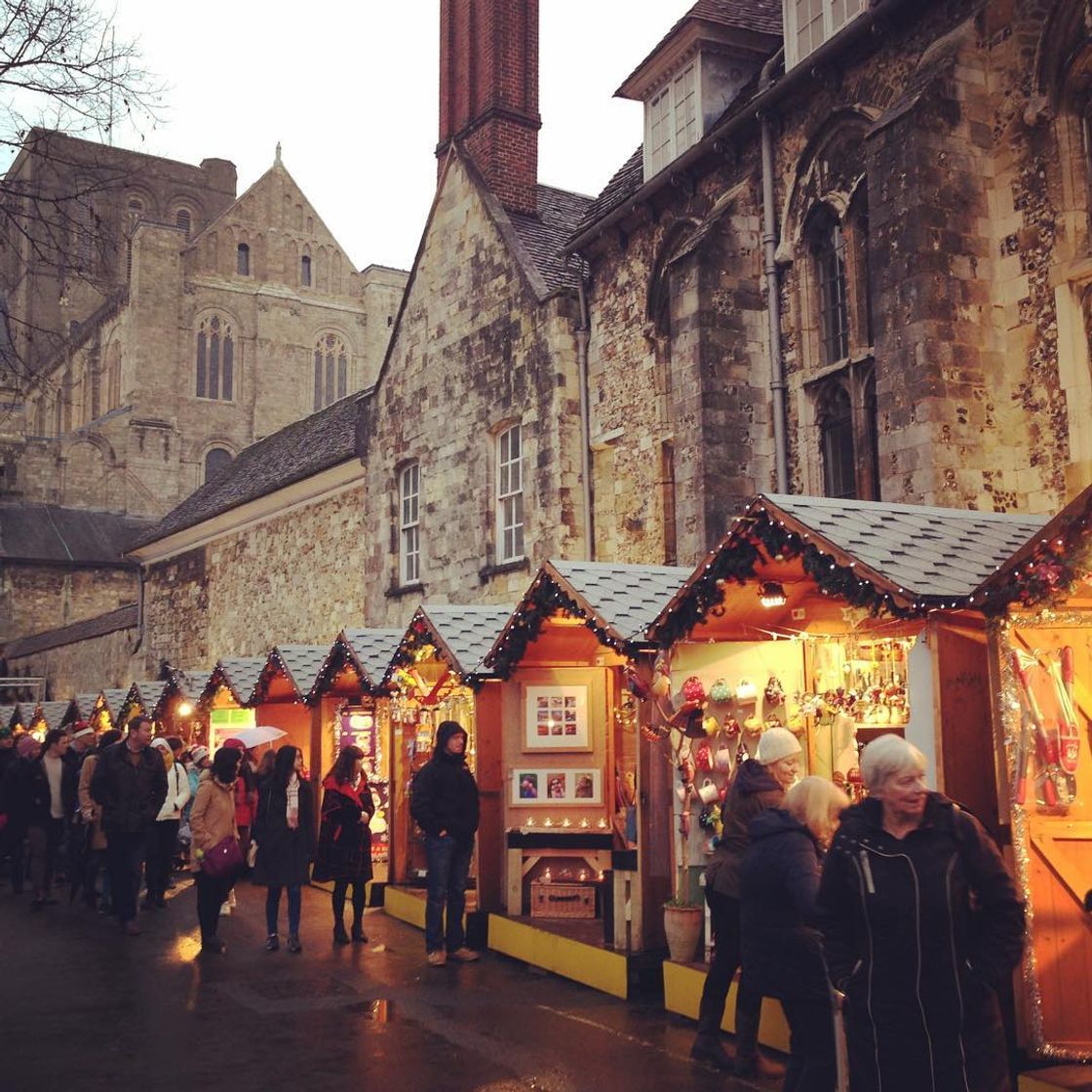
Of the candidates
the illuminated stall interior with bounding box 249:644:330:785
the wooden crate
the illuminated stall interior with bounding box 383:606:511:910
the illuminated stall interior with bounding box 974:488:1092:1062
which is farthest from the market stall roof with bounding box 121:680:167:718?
the illuminated stall interior with bounding box 974:488:1092:1062

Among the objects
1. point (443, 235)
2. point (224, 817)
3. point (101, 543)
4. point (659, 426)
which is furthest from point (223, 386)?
point (224, 817)

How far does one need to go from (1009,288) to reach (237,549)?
69.1 ft

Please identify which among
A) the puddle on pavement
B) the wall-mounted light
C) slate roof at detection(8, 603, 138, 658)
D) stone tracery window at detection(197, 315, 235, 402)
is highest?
stone tracery window at detection(197, 315, 235, 402)

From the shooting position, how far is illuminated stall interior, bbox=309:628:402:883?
13.8 meters

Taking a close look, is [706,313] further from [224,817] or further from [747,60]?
[224,817]

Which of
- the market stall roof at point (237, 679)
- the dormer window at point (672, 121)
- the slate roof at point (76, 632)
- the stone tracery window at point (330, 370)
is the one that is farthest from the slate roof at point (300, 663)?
the stone tracery window at point (330, 370)

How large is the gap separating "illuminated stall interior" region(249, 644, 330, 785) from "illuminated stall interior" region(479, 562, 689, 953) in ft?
13.1

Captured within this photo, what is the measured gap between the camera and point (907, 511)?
805 cm

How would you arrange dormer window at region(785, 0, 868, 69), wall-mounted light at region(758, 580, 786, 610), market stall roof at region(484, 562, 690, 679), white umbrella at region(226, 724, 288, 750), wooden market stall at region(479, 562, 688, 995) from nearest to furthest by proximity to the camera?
wall-mounted light at region(758, 580, 786, 610), market stall roof at region(484, 562, 690, 679), wooden market stall at region(479, 562, 688, 995), dormer window at region(785, 0, 868, 69), white umbrella at region(226, 724, 288, 750)

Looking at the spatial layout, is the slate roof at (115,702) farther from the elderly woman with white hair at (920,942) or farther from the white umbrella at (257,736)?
the elderly woman with white hair at (920,942)

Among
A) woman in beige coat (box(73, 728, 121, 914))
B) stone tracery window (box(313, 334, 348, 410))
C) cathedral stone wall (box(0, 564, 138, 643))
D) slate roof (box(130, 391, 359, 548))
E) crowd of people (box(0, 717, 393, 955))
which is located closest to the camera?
crowd of people (box(0, 717, 393, 955))

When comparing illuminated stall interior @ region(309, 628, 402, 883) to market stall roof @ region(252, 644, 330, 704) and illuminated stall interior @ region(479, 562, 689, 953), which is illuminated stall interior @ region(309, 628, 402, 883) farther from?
illuminated stall interior @ region(479, 562, 689, 953)

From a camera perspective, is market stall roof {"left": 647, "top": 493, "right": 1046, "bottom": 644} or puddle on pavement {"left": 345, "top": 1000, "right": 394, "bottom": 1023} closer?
market stall roof {"left": 647, "top": 493, "right": 1046, "bottom": 644}

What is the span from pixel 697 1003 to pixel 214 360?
50018 millimetres
